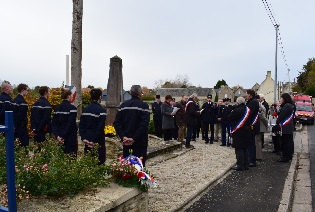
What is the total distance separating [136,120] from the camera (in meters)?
7.07

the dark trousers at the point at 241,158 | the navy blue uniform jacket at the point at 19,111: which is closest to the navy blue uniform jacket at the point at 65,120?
the navy blue uniform jacket at the point at 19,111

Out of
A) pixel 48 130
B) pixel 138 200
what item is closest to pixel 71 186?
pixel 138 200

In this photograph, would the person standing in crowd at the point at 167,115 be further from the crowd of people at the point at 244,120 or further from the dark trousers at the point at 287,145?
the dark trousers at the point at 287,145

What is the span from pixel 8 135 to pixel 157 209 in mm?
4281

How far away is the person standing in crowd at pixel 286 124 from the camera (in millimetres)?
11859

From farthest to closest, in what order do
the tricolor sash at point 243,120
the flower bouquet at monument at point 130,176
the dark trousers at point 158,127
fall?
the dark trousers at point 158,127 < the tricolor sash at point 243,120 < the flower bouquet at monument at point 130,176

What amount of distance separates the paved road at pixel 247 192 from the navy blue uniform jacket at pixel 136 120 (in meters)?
1.44

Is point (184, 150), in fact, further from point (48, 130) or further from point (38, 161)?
point (38, 161)

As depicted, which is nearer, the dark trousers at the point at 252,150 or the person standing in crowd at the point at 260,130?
the dark trousers at the point at 252,150

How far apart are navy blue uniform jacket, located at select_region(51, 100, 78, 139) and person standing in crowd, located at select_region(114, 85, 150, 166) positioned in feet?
3.87

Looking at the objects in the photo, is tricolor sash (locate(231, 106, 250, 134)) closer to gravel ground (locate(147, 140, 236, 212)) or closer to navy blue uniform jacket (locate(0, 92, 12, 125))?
gravel ground (locate(147, 140, 236, 212))

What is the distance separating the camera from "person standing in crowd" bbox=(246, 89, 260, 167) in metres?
11.1

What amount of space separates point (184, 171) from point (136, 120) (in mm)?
3559

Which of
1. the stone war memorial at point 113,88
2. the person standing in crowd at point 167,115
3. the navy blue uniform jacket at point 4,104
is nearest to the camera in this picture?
the navy blue uniform jacket at point 4,104
